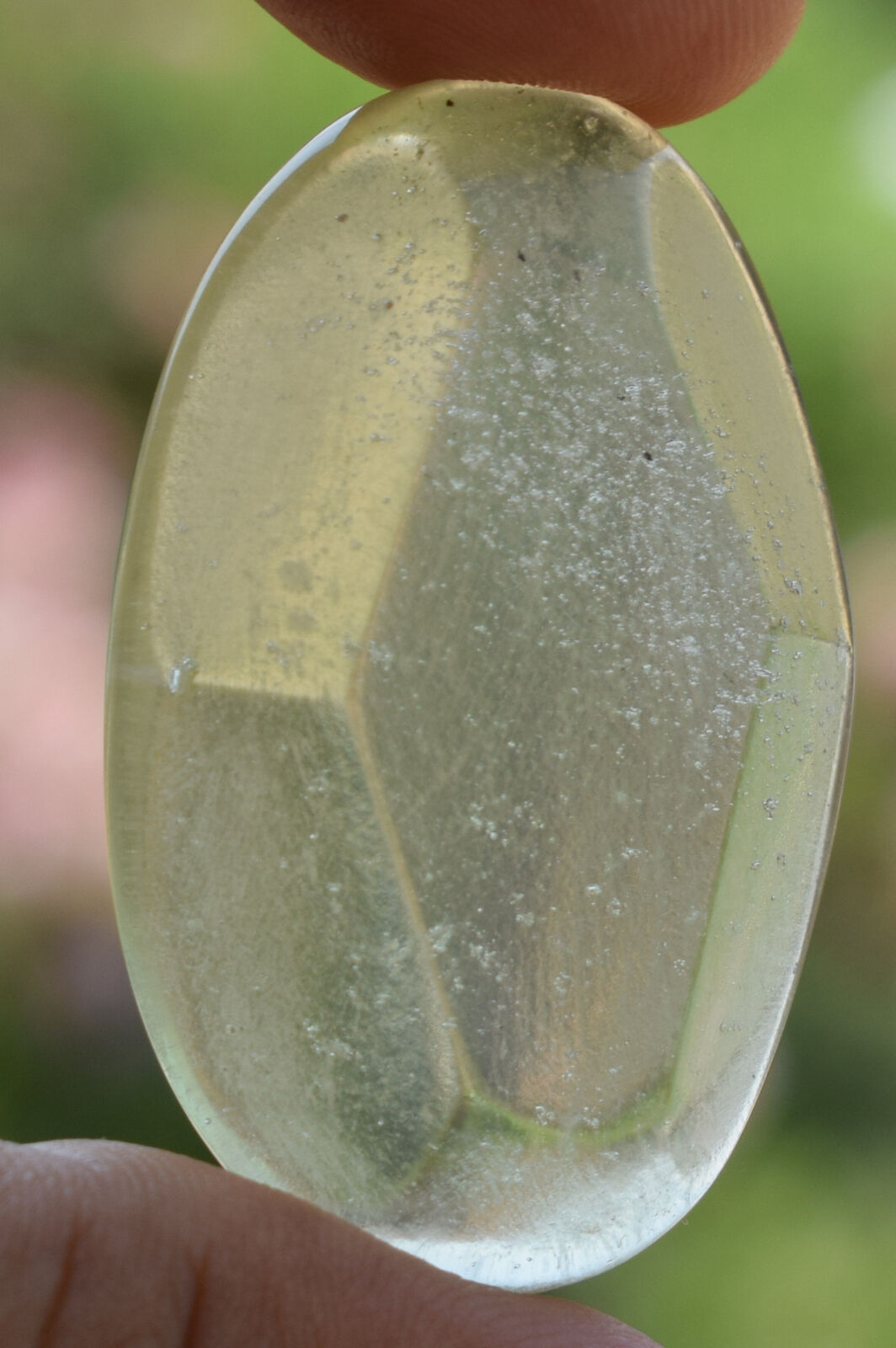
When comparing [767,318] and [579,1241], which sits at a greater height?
[767,318]

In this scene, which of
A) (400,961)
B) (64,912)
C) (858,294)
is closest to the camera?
(400,961)

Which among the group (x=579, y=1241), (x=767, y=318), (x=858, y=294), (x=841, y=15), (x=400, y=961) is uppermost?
(x=841, y=15)

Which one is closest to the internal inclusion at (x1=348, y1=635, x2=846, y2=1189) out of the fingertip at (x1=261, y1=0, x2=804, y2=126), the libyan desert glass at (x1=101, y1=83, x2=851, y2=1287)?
the libyan desert glass at (x1=101, y1=83, x2=851, y2=1287)

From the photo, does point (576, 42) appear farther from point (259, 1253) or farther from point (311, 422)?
point (259, 1253)

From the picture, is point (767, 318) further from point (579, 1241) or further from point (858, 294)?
point (858, 294)

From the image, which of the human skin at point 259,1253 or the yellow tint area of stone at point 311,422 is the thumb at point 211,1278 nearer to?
the human skin at point 259,1253

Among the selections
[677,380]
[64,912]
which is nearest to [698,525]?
[677,380]

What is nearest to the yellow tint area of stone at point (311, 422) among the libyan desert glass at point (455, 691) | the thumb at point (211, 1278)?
the libyan desert glass at point (455, 691)
